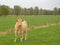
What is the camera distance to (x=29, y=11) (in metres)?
152

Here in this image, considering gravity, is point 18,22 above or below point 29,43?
above

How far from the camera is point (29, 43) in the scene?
1702 centimetres

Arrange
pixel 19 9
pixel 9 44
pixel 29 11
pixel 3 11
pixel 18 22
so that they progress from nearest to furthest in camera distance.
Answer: pixel 9 44, pixel 18 22, pixel 3 11, pixel 19 9, pixel 29 11

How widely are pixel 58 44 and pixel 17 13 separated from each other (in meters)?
103

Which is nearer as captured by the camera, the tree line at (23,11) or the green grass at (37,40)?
the green grass at (37,40)

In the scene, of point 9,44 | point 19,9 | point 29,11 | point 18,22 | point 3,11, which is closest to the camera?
point 9,44

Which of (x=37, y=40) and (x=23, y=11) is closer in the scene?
(x=37, y=40)

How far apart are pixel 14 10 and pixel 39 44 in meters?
103

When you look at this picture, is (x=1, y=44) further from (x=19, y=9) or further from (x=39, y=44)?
(x=19, y=9)

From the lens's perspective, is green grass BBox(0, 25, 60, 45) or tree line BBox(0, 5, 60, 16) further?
tree line BBox(0, 5, 60, 16)

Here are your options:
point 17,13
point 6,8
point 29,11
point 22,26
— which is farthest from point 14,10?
point 22,26

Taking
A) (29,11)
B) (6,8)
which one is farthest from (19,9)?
(29,11)

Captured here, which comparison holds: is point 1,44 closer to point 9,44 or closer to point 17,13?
point 9,44

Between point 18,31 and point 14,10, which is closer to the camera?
point 18,31
